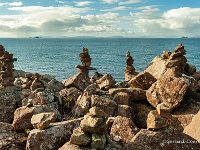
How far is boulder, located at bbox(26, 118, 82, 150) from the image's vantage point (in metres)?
12.6

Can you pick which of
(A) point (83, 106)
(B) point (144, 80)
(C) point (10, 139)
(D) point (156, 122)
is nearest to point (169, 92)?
(B) point (144, 80)

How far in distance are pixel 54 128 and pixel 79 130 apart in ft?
7.78

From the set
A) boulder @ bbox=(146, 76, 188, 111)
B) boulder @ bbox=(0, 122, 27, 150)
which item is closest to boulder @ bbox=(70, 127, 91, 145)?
boulder @ bbox=(0, 122, 27, 150)

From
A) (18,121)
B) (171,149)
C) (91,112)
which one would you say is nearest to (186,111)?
(171,149)

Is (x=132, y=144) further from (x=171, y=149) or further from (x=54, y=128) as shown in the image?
(x=54, y=128)

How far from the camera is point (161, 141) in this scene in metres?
10.8

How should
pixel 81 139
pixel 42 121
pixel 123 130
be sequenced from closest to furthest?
pixel 81 139
pixel 42 121
pixel 123 130

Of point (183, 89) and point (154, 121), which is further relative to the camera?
point (183, 89)

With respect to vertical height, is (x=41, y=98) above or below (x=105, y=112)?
above

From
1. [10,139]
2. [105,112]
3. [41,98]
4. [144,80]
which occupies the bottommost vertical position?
[10,139]

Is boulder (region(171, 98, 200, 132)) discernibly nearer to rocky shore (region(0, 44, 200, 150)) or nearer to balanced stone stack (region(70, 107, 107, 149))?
rocky shore (region(0, 44, 200, 150))

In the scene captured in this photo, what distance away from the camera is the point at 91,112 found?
11.1 m

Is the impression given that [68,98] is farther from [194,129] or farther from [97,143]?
[194,129]

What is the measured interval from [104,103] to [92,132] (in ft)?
19.5
